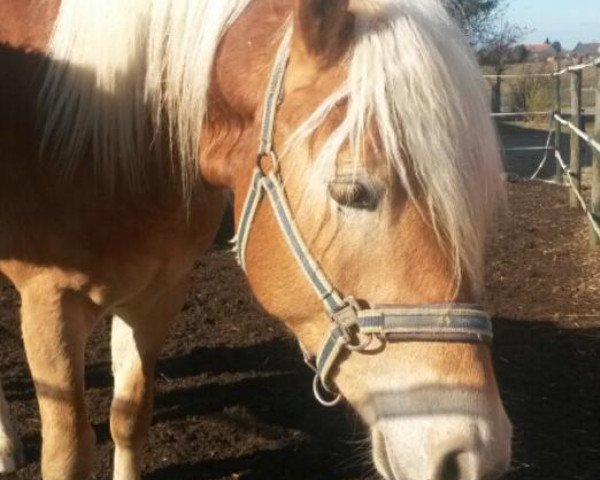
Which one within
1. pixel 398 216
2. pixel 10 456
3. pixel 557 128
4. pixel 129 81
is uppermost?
pixel 557 128

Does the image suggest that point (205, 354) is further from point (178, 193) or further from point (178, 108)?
point (178, 108)

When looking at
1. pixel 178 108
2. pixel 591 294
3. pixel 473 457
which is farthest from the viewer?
pixel 591 294

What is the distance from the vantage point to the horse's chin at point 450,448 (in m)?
1.56

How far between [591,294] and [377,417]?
428cm

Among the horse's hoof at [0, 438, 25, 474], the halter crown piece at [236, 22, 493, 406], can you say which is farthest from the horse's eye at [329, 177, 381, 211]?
the horse's hoof at [0, 438, 25, 474]

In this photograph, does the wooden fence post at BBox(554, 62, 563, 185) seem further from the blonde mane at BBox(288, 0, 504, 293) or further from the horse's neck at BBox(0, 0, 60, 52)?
the blonde mane at BBox(288, 0, 504, 293)

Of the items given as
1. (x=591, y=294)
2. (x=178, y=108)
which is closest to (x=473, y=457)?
(x=178, y=108)

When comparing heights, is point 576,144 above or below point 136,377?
above

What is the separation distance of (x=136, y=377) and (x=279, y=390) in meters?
1.20

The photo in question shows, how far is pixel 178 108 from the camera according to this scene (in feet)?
7.15

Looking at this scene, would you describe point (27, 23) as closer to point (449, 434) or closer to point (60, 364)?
point (60, 364)

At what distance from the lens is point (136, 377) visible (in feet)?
10.1

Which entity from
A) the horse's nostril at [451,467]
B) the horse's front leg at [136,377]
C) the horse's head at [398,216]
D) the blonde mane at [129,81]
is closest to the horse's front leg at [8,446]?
the horse's front leg at [136,377]

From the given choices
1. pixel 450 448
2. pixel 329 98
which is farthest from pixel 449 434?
pixel 329 98
